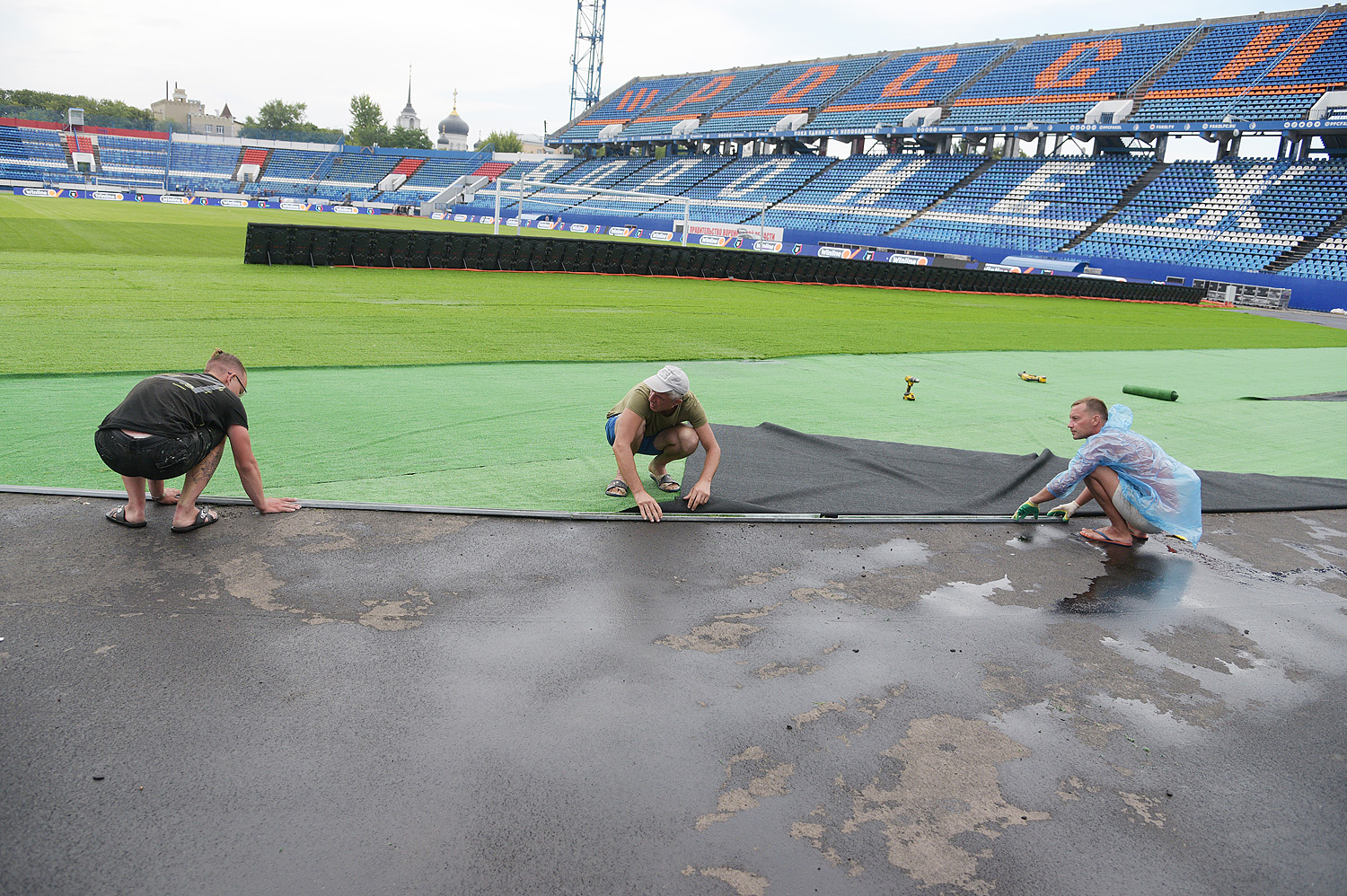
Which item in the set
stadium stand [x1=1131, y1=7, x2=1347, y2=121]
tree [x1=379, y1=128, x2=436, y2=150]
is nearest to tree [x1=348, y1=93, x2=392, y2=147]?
tree [x1=379, y1=128, x2=436, y2=150]

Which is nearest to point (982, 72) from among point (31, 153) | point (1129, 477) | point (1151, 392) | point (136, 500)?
point (1151, 392)

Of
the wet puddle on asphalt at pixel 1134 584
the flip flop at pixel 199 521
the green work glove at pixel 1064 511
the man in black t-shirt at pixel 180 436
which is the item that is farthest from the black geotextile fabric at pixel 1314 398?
the flip flop at pixel 199 521

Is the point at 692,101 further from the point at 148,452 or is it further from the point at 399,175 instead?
the point at 148,452

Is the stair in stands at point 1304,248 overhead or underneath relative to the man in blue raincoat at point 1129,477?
overhead

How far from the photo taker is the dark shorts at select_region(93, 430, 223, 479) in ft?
15.1

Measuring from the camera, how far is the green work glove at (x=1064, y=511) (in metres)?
6.06

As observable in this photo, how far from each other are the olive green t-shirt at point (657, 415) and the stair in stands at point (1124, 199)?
141 ft

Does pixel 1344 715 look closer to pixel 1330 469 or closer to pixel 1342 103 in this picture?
pixel 1330 469

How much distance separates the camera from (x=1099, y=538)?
5797 mm

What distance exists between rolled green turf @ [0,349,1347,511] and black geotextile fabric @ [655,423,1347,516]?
0.51 metres

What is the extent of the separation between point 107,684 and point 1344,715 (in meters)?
5.06

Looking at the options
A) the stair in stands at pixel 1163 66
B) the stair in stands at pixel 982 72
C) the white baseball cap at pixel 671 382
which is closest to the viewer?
the white baseball cap at pixel 671 382

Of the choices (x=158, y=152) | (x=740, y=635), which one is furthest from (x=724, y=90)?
(x=740, y=635)

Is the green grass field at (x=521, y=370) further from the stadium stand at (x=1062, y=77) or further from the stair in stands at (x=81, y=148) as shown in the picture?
the stair in stands at (x=81, y=148)
